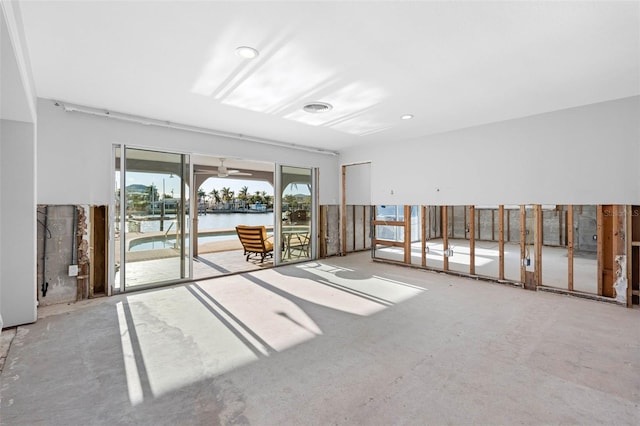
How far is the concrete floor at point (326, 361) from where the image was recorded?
5.85 ft

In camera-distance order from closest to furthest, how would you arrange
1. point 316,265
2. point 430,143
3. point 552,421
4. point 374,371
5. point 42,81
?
1. point 552,421
2. point 374,371
3. point 42,81
4. point 430,143
5. point 316,265

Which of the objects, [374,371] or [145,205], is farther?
[145,205]

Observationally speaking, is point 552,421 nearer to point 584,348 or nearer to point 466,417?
point 466,417

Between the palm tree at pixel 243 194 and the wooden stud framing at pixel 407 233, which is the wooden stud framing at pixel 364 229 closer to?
the wooden stud framing at pixel 407 233

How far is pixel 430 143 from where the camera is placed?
215 inches

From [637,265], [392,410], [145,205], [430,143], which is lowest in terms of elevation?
[392,410]

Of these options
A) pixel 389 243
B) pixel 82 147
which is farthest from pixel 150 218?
pixel 389 243

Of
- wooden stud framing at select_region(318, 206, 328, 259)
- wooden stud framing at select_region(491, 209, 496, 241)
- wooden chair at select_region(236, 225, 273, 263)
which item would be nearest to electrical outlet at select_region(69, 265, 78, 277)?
wooden chair at select_region(236, 225, 273, 263)

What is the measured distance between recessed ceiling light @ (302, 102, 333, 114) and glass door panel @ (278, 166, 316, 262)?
88.1 inches

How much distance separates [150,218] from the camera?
175 inches

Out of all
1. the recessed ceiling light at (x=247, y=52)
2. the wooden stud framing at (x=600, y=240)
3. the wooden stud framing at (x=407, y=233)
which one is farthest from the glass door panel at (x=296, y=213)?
the wooden stud framing at (x=600, y=240)

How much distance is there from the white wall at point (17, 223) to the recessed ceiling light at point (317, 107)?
3.00 metres

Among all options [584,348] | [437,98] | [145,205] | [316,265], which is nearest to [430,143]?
[437,98]

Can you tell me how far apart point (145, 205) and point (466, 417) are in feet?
15.0
